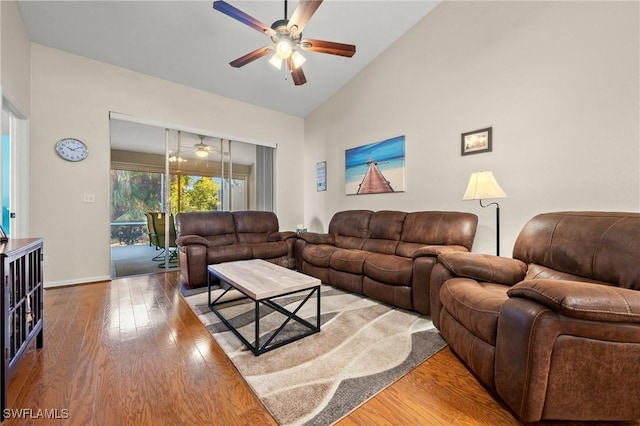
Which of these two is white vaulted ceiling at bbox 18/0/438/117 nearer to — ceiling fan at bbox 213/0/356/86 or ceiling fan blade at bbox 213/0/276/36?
ceiling fan at bbox 213/0/356/86

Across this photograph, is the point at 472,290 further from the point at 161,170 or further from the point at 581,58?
the point at 161,170

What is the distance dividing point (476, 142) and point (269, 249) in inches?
117

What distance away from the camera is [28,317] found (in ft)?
5.30

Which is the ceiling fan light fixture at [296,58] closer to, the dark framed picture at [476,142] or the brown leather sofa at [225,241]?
the dark framed picture at [476,142]

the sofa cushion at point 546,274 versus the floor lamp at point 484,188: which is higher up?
the floor lamp at point 484,188

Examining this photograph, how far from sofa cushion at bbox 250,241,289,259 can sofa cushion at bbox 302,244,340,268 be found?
452 millimetres

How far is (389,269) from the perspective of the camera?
256cm

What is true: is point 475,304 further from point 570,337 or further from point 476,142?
point 476,142

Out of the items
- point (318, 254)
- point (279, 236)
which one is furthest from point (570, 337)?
point (279, 236)

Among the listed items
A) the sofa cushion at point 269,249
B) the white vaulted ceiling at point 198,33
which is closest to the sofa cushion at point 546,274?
the sofa cushion at point 269,249

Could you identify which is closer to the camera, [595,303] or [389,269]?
[595,303]

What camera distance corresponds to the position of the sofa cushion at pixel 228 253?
3.38 meters

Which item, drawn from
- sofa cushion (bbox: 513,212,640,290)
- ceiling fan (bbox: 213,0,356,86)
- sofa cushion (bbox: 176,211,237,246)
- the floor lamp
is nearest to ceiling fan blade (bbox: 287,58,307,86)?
ceiling fan (bbox: 213,0,356,86)
